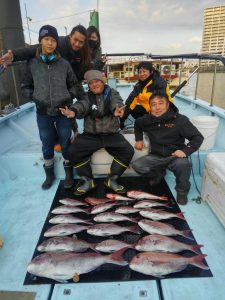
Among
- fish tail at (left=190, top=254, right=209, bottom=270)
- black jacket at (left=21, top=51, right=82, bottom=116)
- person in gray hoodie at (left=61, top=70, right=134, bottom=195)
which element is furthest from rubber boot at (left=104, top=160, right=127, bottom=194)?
fish tail at (left=190, top=254, right=209, bottom=270)

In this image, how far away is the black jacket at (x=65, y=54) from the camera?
3.02 meters

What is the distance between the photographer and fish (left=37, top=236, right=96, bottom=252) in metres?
2.26

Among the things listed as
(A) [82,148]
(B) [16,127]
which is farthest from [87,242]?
(B) [16,127]

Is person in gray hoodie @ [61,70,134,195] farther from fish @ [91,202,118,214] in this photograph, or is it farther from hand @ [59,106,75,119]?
fish @ [91,202,118,214]

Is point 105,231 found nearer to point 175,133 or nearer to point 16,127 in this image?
point 175,133

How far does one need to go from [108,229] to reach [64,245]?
0.47 meters

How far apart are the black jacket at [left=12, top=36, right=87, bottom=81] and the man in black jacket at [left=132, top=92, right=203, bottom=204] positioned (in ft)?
3.76

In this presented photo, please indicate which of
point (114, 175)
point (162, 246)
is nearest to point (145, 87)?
point (114, 175)

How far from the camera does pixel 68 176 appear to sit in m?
3.47

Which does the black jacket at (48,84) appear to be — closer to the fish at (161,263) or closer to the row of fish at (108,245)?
the row of fish at (108,245)

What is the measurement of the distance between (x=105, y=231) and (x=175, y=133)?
4.90ft

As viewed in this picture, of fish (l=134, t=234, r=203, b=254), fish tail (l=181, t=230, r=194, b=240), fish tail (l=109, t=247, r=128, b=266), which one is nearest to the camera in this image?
fish tail (l=109, t=247, r=128, b=266)

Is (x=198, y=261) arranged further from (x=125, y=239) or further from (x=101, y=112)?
(x=101, y=112)

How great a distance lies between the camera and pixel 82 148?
3.28m
